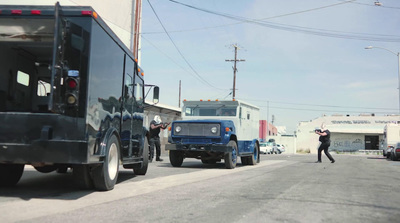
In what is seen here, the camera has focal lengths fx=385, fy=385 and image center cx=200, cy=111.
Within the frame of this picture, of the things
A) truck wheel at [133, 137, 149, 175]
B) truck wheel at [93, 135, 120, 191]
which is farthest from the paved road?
truck wheel at [133, 137, 149, 175]

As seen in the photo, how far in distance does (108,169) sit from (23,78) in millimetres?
2431

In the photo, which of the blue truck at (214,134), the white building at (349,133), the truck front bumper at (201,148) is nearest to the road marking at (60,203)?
the truck front bumper at (201,148)

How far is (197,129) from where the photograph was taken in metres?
13.2

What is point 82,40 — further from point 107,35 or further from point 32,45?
point 32,45

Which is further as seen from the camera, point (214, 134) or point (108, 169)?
point (214, 134)

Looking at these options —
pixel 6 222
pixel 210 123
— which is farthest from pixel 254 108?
pixel 6 222

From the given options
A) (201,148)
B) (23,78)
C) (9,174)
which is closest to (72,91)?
(23,78)

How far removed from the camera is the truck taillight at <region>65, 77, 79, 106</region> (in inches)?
231

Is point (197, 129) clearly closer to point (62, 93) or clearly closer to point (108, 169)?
point (108, 169)

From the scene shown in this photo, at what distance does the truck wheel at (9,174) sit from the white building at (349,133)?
6468 cm

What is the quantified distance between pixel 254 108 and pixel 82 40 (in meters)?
11.6

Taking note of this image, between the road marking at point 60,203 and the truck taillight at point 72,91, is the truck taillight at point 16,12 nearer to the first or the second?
the truck taillight at point 72,91

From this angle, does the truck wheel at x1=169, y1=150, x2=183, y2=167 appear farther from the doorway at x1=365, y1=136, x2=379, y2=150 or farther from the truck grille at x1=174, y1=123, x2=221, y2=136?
the doorway at x1=365, y1=136, x2=379, y2=150

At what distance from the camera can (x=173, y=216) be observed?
506 cm
